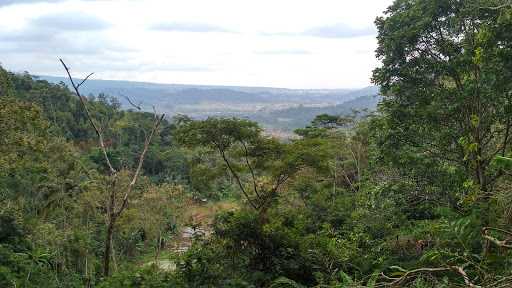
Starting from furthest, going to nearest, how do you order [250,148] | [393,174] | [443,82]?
[250,148] < [393,174] < [443,82]

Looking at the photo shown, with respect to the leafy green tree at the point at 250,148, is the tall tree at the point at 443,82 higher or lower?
higher

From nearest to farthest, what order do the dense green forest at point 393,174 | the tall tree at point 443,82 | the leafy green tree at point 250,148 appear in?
the dense green forest at point 393,174, the tall tree at point 443,82, the leafy green tree at point 250,148

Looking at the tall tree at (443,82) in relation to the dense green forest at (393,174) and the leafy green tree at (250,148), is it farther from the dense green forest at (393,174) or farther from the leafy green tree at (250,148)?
the leafy green tree at (250,148)

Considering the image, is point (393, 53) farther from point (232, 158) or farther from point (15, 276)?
point (15, 276)

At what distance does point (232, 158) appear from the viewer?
14477 millimetres

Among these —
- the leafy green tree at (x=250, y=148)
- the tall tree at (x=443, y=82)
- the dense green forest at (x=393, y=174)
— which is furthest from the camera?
the leafy green tree at (x=250, y=148)

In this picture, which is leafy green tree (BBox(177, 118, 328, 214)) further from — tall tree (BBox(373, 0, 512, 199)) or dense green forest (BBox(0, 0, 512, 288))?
tall tree (BBox(373, 0, 512, 199))

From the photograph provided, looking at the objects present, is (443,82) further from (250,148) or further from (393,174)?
(250,148)

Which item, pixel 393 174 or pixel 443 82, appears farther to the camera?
pixel 393 174

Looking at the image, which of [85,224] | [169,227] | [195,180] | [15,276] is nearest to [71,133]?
[169,227]

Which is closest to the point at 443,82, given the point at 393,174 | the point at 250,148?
the point at 393,174

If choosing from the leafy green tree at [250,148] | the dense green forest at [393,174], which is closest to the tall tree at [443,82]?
the dense green forest at [393,174]

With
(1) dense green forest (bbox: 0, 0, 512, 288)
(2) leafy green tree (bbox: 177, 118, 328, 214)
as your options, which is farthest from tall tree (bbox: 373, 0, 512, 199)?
(2) leafy green tree (bbox: 177, 118, 328, 214)

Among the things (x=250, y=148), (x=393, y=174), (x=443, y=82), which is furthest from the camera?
(x=250, y=148)
